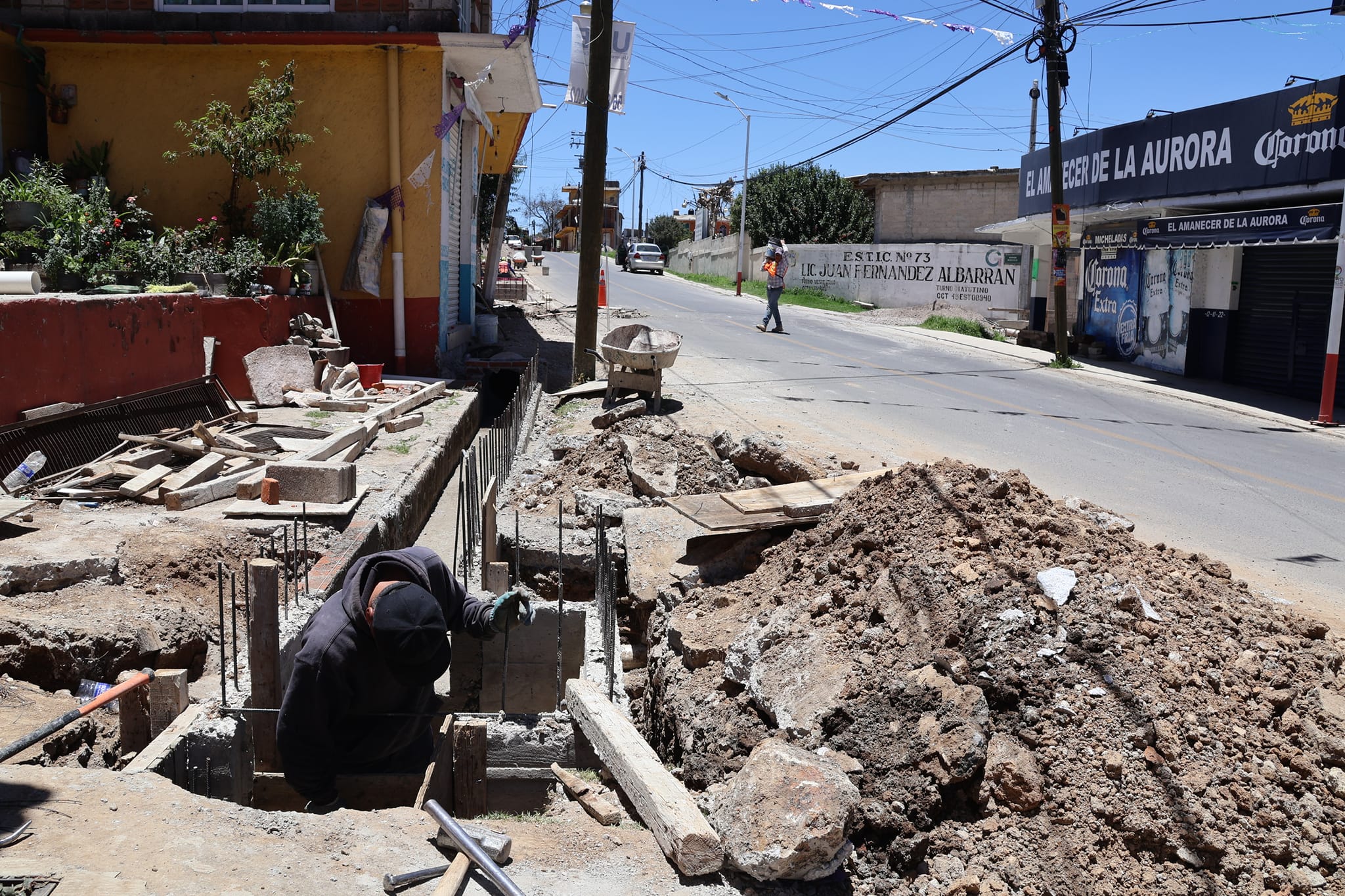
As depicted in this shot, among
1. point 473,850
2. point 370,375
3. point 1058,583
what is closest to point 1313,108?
point 370,375

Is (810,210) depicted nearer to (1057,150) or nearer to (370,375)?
(1057,150)

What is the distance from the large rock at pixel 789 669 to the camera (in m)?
4.29

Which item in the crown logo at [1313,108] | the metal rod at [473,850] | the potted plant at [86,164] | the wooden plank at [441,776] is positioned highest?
the crown logo at [1313,108]

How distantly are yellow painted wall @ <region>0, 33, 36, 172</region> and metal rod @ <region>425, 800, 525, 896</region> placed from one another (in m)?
14.9

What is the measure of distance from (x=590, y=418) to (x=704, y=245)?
51357 mm

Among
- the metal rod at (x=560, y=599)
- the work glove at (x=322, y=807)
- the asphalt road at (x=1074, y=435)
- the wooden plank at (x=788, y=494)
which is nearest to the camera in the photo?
the work glove at (x=322, y=807)

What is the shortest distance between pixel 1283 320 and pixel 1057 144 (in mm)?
5415

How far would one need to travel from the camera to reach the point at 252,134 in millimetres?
13805

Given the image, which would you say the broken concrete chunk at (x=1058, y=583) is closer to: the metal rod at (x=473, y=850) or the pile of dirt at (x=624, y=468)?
the metal rod at (x=473, y=850)

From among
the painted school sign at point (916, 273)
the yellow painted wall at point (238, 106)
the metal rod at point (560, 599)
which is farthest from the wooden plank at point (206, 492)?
the painted school sign at point (916, 273)

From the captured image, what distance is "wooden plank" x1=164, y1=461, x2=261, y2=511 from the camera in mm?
7418

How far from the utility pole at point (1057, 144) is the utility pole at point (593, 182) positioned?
32.2 feet

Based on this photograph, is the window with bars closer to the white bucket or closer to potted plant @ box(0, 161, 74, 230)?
potted plant @ box(0, 161, 74, 230)

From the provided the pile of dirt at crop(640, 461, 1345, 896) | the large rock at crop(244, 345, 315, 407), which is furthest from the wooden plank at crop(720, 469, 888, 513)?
the large rock at crop(244, 345, 315, 407)
